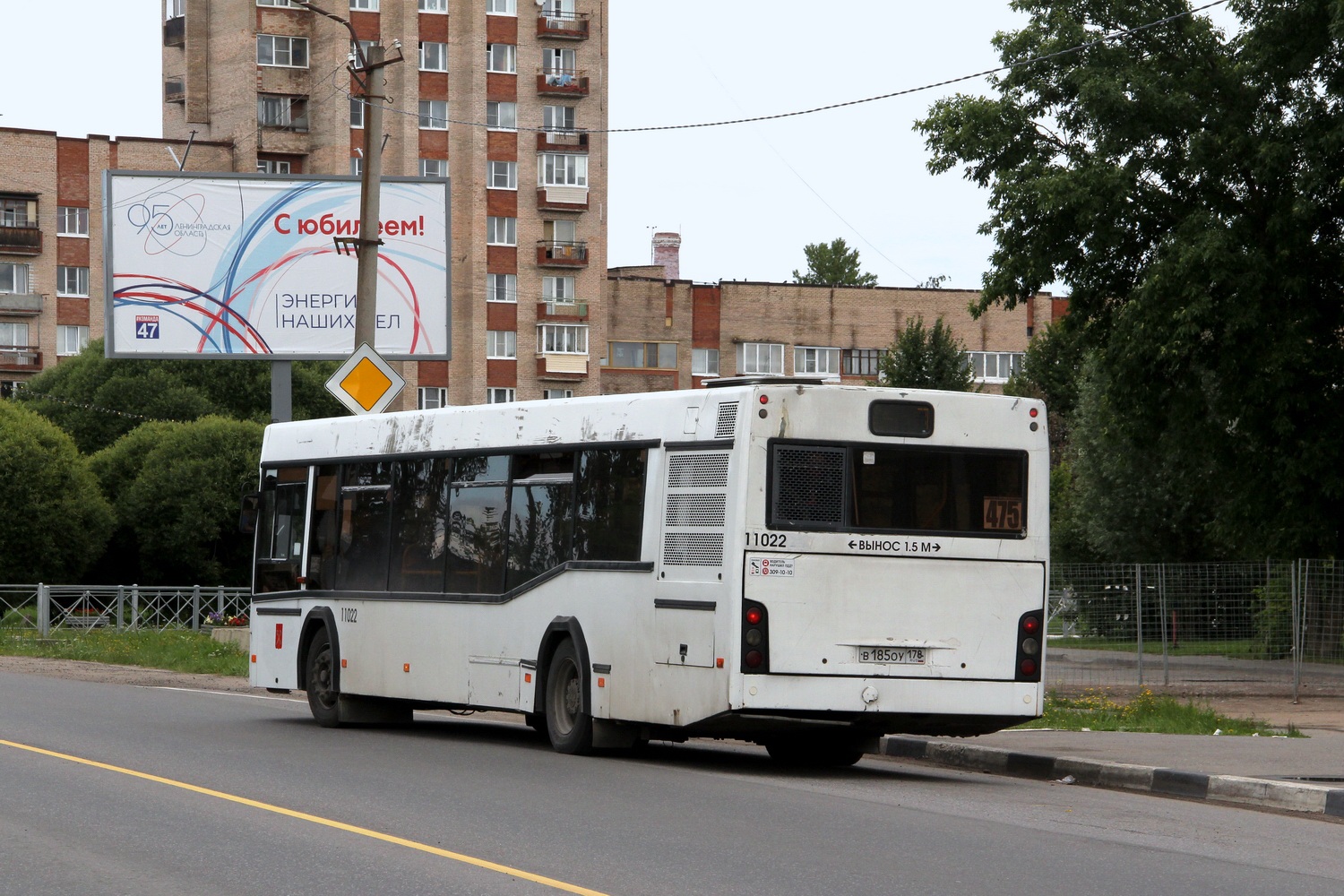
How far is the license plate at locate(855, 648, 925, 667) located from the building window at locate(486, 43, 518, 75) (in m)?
73.1

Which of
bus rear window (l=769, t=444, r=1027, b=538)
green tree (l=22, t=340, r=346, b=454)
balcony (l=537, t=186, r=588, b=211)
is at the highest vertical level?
balcony (l=537, t=186, r=588, b=211)

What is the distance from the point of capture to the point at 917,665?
13711 mm

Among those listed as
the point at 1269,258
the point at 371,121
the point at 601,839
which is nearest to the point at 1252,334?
the point at 1269,258

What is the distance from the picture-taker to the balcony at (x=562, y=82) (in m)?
84.1

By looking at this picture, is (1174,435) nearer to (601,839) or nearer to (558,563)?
(558,563)

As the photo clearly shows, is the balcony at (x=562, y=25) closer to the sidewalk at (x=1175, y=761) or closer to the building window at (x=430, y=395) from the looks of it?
the building window at (x=430, y=395)

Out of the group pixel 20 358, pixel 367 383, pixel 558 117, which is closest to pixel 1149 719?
pixel 367 383

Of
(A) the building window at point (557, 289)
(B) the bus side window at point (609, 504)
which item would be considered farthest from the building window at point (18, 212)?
(B) the bus side window at point (609, 504)

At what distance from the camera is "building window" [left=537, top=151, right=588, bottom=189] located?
85.0 m

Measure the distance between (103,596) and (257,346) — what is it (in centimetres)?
1281

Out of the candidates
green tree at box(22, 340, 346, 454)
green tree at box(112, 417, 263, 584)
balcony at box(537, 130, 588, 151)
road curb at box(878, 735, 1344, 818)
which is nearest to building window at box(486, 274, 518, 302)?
balcony at box(537, 130, 588, 151)

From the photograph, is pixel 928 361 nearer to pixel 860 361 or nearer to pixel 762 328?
pixel 762 328

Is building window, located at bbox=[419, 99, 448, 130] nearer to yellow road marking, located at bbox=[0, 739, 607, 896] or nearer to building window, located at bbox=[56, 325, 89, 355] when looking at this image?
building window, located at bbox=[56, 325, 89, 355]

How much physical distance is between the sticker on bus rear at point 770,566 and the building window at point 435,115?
71.9 metres
